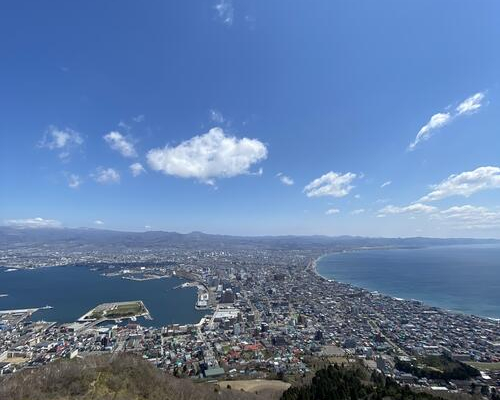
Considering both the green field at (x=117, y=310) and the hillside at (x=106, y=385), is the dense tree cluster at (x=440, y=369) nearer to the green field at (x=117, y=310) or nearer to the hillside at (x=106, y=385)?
the hillside at (x=106, y=385)

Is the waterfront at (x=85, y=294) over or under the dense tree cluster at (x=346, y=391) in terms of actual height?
under

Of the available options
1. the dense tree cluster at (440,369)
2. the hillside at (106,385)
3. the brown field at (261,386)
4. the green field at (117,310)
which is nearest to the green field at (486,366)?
the dense tree cluster at (440,369)

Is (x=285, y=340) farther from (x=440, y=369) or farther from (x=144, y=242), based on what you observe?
(x=144, y=242)

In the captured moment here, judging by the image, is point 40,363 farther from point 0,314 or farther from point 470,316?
point 470,316

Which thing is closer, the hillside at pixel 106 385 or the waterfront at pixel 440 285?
the hillside at pixel 106 385

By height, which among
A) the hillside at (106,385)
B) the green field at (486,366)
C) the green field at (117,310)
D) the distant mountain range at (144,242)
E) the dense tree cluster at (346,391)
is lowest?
A: the green field at (117,310)

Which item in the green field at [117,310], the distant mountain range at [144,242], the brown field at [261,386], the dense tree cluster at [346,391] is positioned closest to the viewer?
the dense tree cluster at [346,391]

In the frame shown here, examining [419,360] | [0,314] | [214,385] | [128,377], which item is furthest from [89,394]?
[0,314]
